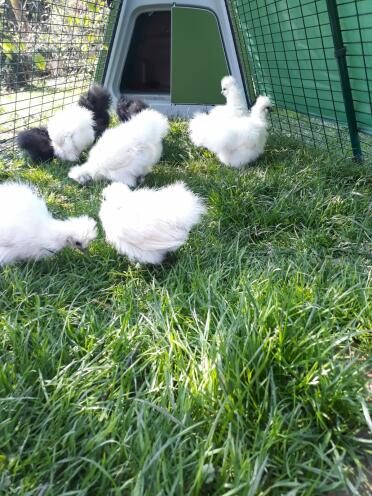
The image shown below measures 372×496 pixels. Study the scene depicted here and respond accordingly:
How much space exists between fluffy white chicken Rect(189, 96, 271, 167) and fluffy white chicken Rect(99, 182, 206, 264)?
1034mm

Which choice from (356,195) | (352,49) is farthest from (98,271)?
(352,49)

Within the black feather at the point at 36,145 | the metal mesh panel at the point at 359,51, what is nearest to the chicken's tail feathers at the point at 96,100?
the black feather at the point at 36,145

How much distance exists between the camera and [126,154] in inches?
96.5

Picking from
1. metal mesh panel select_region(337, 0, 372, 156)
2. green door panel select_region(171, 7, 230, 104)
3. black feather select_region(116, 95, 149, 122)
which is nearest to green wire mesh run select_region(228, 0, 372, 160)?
metal mesh panel select_region(337, 0, 372, 156)

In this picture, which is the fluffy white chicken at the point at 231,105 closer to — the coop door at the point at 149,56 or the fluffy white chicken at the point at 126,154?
the fluffy white chicken at the point at 126,154

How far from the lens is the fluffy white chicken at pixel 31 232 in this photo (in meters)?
1.70

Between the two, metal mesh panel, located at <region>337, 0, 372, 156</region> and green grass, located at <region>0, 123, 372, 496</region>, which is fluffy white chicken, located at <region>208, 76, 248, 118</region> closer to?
metal mesh panel, located at <region>337, 0, 372, 156</region>

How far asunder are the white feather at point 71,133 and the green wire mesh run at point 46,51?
0.31 metres

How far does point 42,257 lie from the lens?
1766 millimetres

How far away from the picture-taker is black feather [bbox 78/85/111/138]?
3340mm

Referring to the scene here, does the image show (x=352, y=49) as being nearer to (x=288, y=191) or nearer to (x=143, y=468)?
(x=288, y=191)

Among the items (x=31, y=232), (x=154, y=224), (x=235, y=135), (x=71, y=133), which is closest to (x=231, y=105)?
(x=235, y=135)

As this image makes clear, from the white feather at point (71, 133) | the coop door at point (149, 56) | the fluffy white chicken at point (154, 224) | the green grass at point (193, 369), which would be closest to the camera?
the green grass at point (193, 369)

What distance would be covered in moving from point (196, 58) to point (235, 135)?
1.69m
